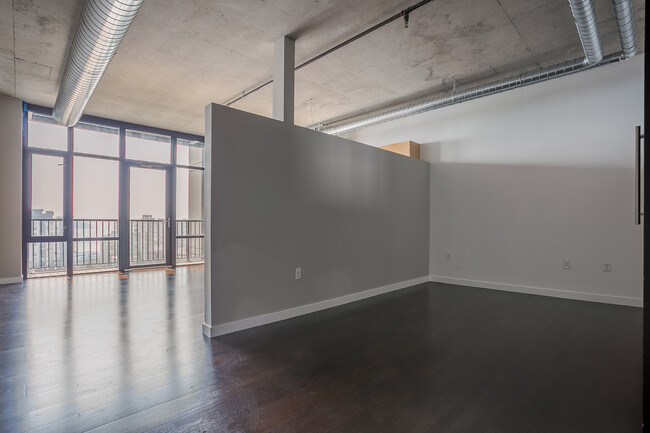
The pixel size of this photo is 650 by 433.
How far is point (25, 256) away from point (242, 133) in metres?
5.15

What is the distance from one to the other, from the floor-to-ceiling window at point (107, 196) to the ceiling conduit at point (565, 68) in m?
3.84

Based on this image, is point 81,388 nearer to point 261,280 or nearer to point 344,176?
point 261,280

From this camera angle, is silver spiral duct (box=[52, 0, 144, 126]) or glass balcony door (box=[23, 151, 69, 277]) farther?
glass balcony door (box=[23, 151, 69, 277])

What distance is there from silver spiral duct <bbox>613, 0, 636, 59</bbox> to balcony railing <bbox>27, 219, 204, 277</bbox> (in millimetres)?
7735

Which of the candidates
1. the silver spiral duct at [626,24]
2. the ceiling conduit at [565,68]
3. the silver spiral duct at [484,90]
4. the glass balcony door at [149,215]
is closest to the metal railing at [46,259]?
the glass balcony door at [149,215]

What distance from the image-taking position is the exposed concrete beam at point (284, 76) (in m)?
3.54

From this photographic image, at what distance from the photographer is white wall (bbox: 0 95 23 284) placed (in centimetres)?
515

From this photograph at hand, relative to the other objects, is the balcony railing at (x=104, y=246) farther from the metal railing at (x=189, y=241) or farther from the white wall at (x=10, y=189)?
Result: the white wall at (x=10, y=189)

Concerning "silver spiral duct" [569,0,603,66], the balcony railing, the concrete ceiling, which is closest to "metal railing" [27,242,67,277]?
the balcony railing

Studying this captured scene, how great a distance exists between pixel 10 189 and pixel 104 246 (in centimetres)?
178

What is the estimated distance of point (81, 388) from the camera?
1960 mm

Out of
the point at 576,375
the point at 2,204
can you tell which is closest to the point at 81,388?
the point at 576,375

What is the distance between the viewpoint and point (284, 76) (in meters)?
3.53

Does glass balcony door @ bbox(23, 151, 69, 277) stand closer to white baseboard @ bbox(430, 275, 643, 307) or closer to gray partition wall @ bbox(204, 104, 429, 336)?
gray partition wall @ bbox(204, 104, 429, 336)
